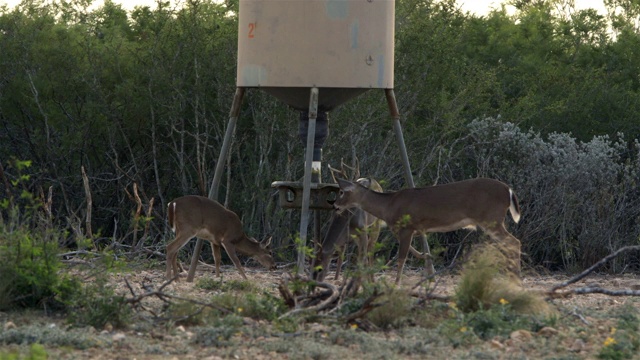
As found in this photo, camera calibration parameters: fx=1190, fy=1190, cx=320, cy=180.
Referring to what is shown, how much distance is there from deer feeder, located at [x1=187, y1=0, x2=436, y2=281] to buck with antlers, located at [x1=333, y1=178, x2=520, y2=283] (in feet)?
3.06

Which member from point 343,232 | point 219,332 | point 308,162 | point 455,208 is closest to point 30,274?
point 219,332

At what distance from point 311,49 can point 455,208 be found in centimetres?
199

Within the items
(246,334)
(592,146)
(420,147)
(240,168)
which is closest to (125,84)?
(240,168)

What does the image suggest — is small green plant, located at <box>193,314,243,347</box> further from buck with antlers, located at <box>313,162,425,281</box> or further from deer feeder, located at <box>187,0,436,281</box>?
buck with antlers, located at <box>313,162,425,281</box>

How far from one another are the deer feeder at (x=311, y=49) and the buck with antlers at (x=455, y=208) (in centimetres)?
93

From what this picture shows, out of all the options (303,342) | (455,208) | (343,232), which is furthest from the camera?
(343,232)

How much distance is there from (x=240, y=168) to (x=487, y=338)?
723cm

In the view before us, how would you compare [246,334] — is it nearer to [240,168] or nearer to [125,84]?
[240,168]

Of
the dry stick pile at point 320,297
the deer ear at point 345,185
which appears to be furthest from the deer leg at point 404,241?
the dry stick pile at point 320,297

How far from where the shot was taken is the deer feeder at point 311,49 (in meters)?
10.6

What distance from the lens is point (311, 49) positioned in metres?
10.6

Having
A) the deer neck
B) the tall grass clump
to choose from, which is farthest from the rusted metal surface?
the tall grass clump

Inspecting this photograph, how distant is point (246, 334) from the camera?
24.4 feet

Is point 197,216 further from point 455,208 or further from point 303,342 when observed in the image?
point 303,342
